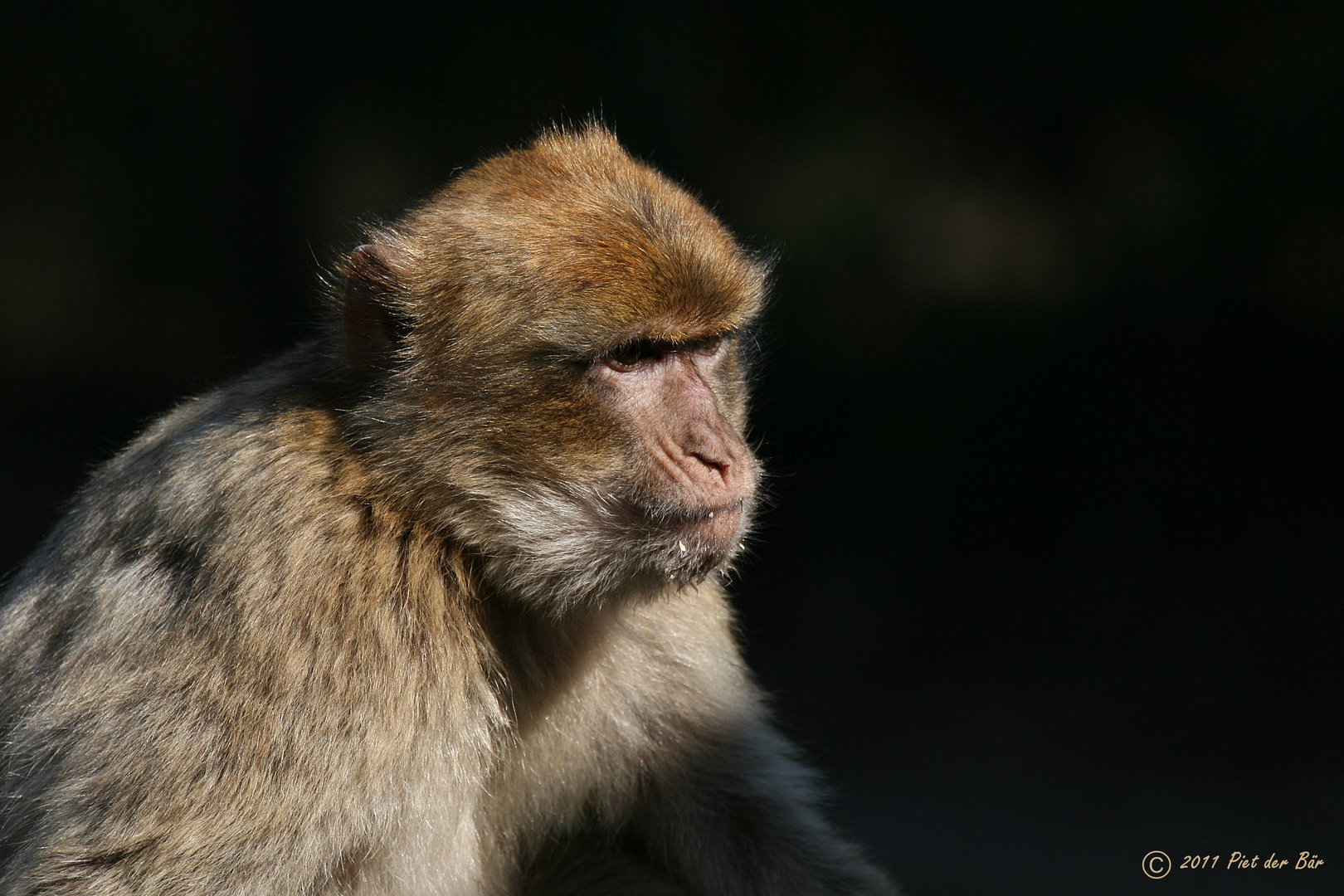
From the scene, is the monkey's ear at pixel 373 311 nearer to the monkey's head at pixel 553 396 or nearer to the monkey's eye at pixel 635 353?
the monkey's head at pixel 553 396

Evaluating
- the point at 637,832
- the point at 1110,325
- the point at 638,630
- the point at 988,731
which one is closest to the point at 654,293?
the point at 638,630

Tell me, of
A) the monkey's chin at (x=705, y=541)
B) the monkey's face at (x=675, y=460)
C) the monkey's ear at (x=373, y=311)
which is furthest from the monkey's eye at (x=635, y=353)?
the monkey's ear at (x=373, y=311)

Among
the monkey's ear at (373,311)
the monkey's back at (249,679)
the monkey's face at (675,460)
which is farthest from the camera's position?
the monkey's ear at (373,311)

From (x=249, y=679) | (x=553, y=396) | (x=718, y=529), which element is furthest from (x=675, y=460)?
(x=249, y=679)

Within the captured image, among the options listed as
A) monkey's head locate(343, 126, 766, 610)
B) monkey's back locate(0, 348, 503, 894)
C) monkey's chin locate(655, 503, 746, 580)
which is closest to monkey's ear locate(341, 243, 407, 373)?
monkey's head locate(343, 126, 766, 610)

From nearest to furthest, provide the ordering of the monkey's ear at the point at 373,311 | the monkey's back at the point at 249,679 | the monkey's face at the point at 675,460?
the monkey's back at the point at 249,679, the monkey's face at the point at 675,460, the monkey's ear at the point at 373,311

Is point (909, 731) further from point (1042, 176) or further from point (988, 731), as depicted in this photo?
point (1042, 176)

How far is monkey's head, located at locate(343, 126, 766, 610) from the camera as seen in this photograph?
9.67ft

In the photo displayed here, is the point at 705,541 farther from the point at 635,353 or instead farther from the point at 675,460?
the point at 635,353

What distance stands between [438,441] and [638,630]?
86 cm

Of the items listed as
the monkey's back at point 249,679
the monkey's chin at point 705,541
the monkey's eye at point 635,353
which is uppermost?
the monkey's eye at point 635,353

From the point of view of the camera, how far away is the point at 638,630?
353cm

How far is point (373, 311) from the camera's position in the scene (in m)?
3.07

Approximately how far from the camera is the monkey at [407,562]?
2.78 m
